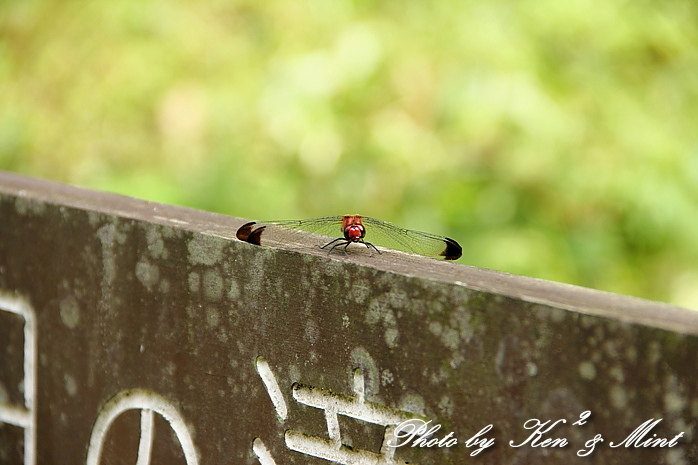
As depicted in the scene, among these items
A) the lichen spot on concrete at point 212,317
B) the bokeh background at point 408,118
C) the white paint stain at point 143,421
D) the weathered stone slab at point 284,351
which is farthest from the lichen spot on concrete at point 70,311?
the bokeh background at point 408,118

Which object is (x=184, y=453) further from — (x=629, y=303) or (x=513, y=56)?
(x=513, y=56)

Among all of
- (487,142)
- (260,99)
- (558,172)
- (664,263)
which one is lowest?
(664,263)

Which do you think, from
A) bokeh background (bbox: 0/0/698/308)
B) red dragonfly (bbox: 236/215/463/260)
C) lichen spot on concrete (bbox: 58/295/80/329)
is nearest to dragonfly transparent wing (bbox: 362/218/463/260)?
red dragonfly (bbox: 236/215/463/260)

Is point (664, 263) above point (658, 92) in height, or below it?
below

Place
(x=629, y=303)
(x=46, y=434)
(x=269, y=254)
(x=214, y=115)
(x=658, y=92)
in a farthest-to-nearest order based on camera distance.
A: (x=214, y=115)
(x=658, y=92)
(x=46, y=434)
(x=269, y=254)
(x=629, y=303)

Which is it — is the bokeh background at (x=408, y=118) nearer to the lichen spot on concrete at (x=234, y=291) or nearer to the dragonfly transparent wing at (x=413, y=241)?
the dragonfly transparent wing at (x=413, y=241)

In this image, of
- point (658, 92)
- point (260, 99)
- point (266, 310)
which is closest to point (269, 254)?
point (266, 310)

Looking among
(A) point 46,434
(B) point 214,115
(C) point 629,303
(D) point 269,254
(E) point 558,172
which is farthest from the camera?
(B) point 214,115
